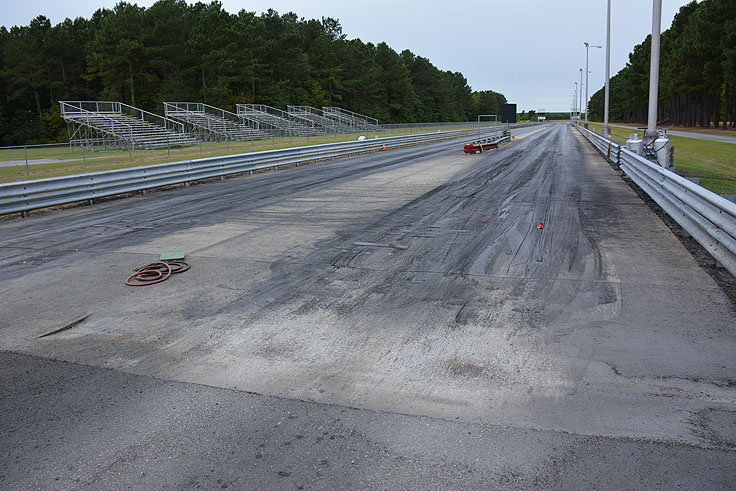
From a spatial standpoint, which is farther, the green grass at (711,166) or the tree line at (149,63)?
the tree line at (149,63)

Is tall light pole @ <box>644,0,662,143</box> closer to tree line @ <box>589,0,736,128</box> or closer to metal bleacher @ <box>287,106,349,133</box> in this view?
tree line @ <box>589,0,736,128</box>

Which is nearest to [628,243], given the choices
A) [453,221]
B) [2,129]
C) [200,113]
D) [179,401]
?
[453,221]

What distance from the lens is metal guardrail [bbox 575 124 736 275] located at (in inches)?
278

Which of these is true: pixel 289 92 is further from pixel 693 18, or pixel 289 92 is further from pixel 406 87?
pixel 693 18

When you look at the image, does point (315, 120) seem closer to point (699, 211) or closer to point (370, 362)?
point (699, 211)

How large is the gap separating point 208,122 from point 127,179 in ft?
92.9

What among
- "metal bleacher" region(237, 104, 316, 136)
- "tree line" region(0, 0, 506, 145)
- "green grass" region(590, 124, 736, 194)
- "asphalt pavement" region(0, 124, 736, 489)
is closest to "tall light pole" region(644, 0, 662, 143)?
"green grass" region(590, 124, 736, 194)

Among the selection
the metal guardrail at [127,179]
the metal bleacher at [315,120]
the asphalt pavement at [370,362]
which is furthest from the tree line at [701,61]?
the asphalt pavement at [370,362]

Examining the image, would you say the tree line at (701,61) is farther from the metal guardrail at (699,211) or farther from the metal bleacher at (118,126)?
the metal guardrail at (699,211)

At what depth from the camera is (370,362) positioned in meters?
4.81

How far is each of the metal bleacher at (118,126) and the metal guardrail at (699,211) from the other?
1130 inches

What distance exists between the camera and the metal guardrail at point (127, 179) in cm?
1281

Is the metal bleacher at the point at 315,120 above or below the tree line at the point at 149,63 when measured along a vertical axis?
below

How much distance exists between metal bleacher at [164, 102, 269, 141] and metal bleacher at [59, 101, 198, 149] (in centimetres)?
271
